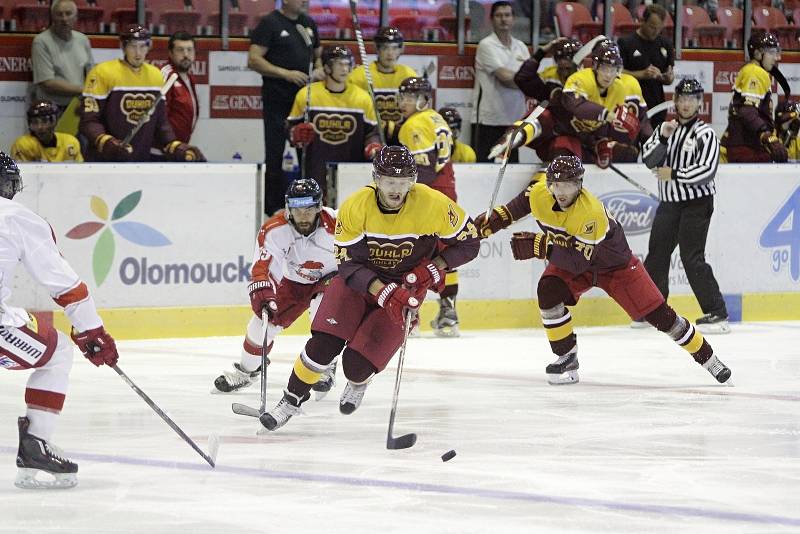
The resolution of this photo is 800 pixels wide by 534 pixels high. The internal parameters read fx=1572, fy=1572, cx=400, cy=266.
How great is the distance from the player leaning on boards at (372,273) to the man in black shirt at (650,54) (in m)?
4.42

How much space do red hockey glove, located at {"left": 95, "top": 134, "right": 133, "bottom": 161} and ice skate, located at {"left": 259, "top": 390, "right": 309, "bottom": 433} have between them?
292 cm

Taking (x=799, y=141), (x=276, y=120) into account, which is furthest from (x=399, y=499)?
(x=799, y=141)

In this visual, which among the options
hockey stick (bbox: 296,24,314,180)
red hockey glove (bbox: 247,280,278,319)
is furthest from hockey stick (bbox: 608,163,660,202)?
red hockey glove (bbox: 247,280,278,319)

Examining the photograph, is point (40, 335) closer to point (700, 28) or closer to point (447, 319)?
point (447, 319)

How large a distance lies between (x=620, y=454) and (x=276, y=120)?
4.11 meters

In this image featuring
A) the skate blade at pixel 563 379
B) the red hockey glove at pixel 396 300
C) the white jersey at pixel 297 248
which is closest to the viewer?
the red hockey glove at pixel 396 300

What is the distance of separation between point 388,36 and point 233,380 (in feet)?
9.53

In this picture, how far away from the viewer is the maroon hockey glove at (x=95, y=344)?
4668 mm

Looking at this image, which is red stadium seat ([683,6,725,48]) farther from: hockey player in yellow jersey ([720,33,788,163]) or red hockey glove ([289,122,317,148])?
red hockey glove ([289,122,317,148])

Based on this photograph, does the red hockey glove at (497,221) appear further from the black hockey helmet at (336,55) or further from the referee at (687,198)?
the referee at (687,198)

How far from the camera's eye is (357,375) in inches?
233

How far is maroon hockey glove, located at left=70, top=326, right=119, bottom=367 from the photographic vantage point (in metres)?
4.67

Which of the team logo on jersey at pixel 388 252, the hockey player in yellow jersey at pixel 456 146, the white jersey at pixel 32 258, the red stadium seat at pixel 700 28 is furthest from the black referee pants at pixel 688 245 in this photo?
the white jersey at pixel 32 258

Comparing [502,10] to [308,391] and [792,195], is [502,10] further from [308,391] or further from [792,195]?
[308,391]
